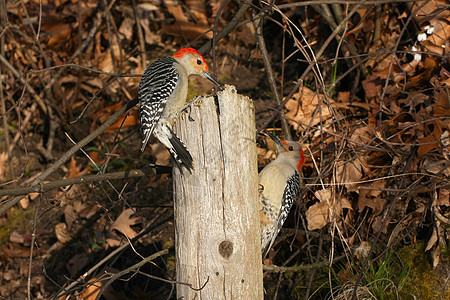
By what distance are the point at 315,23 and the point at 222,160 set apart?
3642 millimetres

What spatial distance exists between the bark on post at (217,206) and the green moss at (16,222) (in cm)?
417

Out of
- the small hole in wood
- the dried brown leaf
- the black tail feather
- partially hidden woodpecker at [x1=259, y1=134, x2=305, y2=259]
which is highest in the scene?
the black tail feather

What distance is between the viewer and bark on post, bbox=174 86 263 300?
3270mm

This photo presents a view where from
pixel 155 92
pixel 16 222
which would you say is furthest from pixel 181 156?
pixel 16 222

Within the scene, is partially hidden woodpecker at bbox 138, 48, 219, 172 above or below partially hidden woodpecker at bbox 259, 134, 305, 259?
above

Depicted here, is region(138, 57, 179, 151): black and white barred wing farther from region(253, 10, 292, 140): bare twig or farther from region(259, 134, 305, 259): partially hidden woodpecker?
region(259, 134, 305, 259): partially hidden woodpecker

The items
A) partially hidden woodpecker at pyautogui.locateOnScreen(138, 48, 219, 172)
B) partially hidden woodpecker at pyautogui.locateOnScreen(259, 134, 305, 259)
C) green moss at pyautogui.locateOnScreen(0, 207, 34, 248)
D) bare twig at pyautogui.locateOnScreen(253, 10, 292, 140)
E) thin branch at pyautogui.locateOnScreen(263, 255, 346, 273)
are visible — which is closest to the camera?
partially hidden woodpecker at pyautogui.locateOnScreen(138, 48, 219, 172)

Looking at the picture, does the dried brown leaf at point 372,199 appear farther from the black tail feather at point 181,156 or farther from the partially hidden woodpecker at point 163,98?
the black tail feather at point 181,156

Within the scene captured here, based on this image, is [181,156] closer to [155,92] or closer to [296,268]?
[155,92]

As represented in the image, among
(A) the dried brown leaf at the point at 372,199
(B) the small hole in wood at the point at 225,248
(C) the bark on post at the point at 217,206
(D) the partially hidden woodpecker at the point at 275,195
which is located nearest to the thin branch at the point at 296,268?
(D) the partially hidden woodpecker at the point at 275,195

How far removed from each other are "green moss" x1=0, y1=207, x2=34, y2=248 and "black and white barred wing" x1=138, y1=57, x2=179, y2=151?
11.2 ft

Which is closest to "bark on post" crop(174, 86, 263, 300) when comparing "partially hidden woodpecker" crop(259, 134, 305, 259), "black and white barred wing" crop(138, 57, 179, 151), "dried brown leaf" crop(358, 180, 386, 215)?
Result: "black and white barred wing" crop(138, 57, 179, 151)

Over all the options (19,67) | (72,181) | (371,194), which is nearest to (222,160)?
(72,181)

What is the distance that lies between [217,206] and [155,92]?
131 cm
